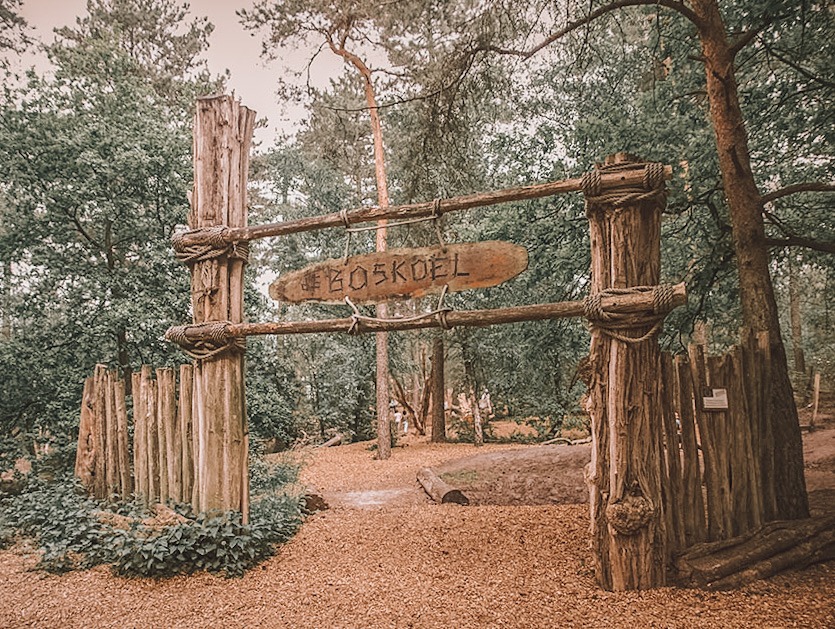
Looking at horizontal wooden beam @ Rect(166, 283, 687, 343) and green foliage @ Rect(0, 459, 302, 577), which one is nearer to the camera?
horizontal wooden beam @ Rect(166, 283, 687, 343)

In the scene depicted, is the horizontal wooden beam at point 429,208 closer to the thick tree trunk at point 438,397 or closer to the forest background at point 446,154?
the forest background at point 446,154

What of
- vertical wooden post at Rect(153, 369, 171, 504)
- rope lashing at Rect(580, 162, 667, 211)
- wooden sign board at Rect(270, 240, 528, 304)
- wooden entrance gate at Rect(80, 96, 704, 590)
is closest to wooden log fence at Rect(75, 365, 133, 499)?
vertical wooden post at Rect(153, 369, 171, 504)

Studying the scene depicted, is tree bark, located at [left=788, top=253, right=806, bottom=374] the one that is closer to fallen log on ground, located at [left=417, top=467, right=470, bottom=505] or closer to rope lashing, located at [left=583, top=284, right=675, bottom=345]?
fallen log on ground, located at [left=417, top=467, right=470, bottom=505]

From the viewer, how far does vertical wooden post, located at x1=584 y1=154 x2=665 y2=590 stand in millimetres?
3195

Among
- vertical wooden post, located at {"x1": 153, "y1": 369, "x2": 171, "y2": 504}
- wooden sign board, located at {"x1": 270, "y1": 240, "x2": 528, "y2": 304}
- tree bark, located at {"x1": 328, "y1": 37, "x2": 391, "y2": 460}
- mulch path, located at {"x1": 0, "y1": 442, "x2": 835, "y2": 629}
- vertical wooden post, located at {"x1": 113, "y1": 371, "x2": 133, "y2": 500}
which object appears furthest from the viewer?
tree bark, located at {"x1": 328, "y1": 37, "x2": 391, "y2": 460}

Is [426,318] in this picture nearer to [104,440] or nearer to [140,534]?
[140,534]

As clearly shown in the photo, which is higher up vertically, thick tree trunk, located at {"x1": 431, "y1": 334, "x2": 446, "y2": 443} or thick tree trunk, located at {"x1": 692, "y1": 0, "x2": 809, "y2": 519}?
thick tree trunk, located at {"x1": 692, "y1": 0, "x2": 809, "y2": 519}

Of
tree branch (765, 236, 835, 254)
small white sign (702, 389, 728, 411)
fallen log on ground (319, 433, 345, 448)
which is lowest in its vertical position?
fallen log on ground (319, 433, 345, 448)

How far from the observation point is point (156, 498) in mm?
4824

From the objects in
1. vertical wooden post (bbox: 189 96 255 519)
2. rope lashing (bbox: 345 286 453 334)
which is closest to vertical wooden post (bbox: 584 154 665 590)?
rope lashing (bbox: 345 286 453 334)

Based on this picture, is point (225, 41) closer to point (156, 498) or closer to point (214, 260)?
point (214, 260)

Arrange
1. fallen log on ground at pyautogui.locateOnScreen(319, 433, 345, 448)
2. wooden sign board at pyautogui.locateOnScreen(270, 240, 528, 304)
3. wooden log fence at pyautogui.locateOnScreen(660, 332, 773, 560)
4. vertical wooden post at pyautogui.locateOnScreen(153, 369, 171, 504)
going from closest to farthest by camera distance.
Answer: wooden log fence at pyautogui.locateOnScreen(660, 332, 773, 560)
wooden sign board at pyautogui.locateOnScreen(270, 240, 528, 304)
vertical wooden post at pyautogui.locateOnScreen(153, 369, 171, 504)
fallen log on ground at pyautogui.locateOnScreen(319, 433, 345, 448)

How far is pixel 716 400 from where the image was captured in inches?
138

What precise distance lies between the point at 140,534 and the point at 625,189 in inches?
172
